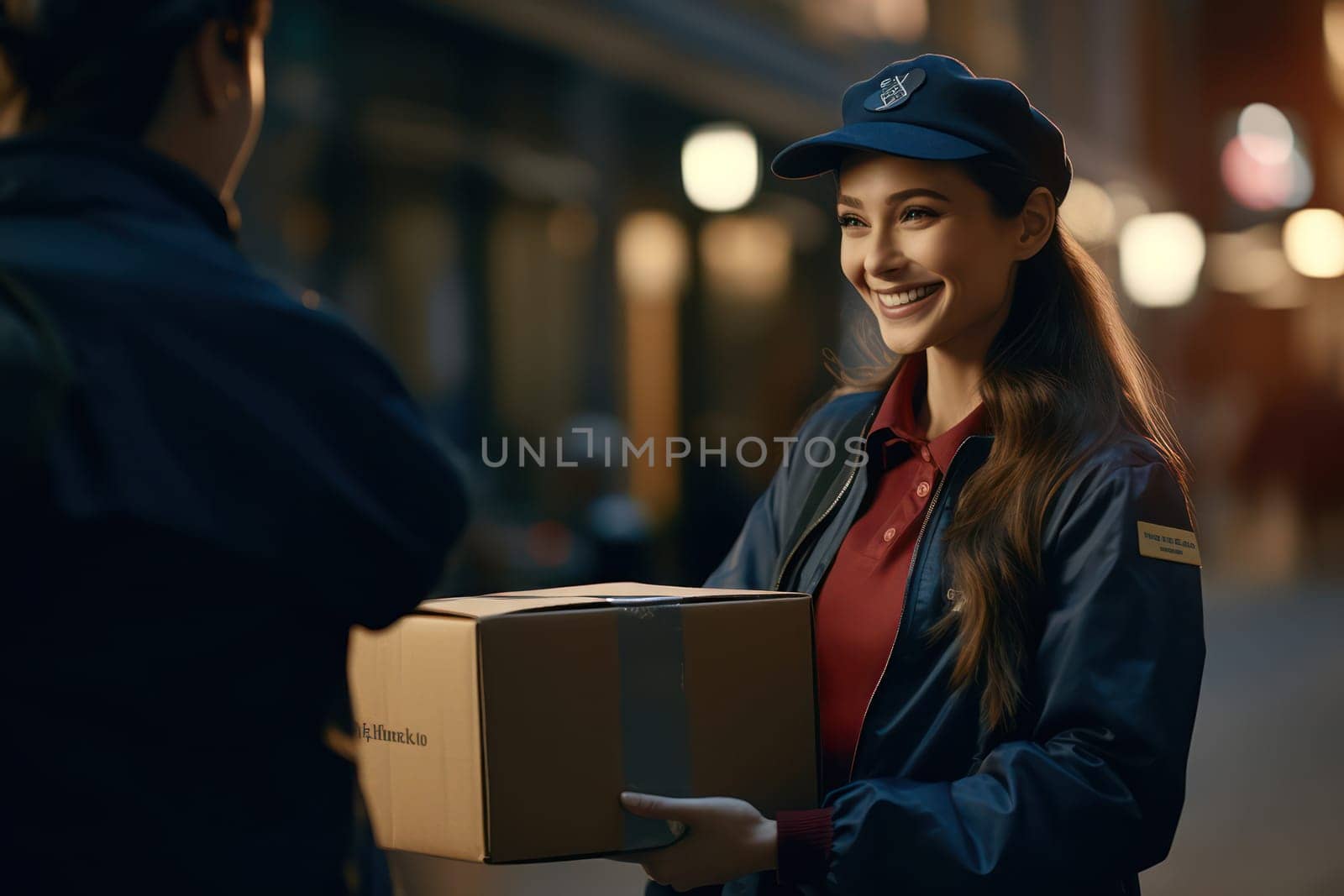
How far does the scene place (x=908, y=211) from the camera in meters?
2.03

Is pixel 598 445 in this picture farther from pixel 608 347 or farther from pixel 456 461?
pixel 456 461

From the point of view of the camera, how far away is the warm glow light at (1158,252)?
1381cm

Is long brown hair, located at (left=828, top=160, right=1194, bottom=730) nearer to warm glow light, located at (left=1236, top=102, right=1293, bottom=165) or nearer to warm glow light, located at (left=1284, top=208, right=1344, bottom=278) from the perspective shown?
warm glow light, located at (left=1284, top=208, right=1344, bottom=278)

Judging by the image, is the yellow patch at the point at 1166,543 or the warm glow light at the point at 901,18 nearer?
the yellow patch at the point at 1166,543

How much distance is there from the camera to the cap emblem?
1990mm

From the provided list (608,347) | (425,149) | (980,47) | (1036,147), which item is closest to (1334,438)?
(980,47)

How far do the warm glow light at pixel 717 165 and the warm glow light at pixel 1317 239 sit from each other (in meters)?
10.3

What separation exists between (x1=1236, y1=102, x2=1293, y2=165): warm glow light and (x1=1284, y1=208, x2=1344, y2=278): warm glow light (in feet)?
4.52

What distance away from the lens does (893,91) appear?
79.6 inches

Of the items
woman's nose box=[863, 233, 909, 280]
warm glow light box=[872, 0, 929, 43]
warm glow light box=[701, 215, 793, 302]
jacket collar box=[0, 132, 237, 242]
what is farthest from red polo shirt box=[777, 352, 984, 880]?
warm glow light box=[872, 0, 929, 43]

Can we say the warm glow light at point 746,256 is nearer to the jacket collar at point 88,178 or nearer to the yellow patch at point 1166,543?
the yellow patch at point 1166,543

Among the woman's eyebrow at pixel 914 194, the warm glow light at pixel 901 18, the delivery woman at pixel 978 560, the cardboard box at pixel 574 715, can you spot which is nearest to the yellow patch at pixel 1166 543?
the delivery woman at pixel 978 560

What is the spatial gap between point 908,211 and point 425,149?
6777mm

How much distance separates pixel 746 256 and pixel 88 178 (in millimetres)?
9771
